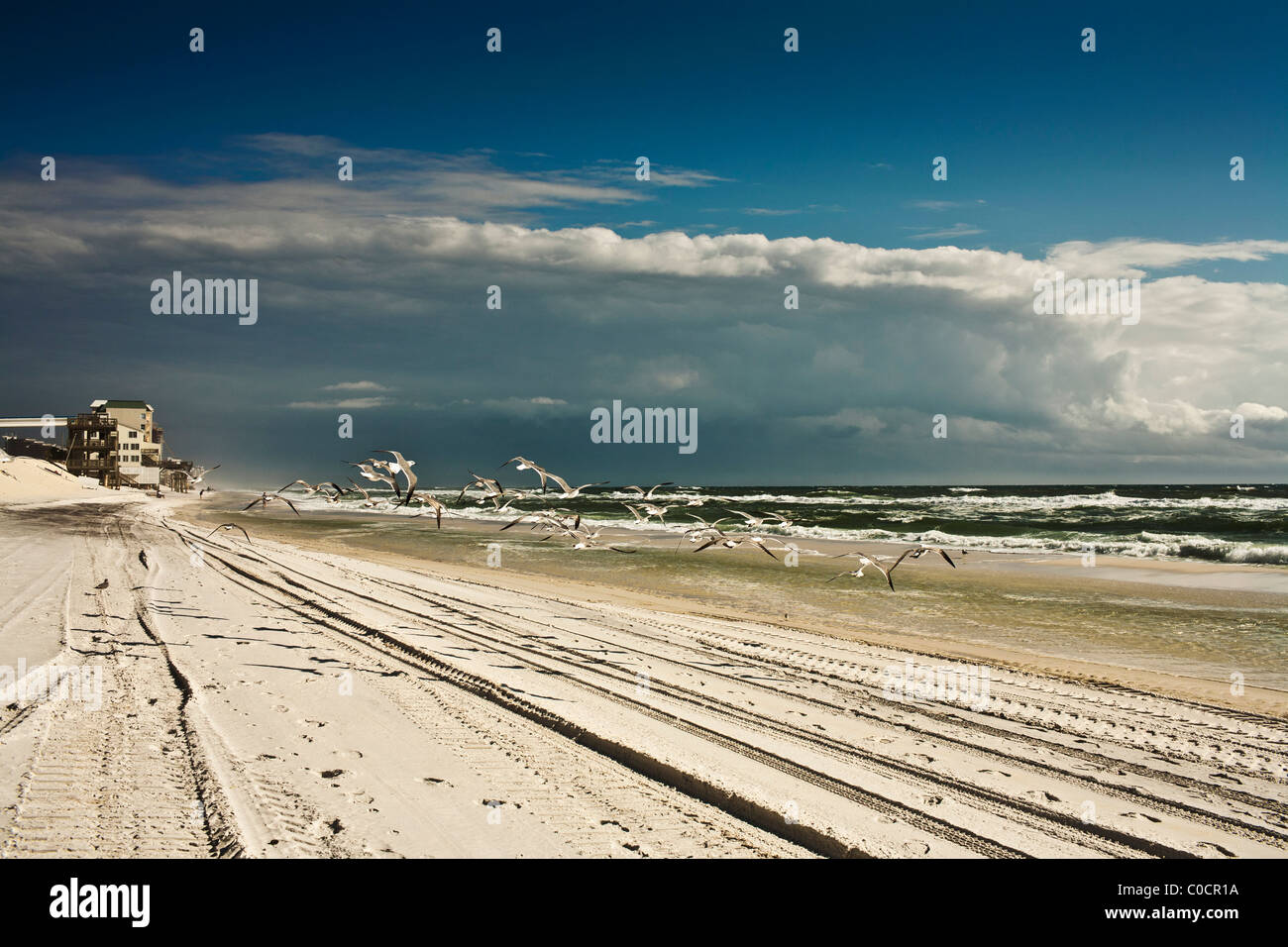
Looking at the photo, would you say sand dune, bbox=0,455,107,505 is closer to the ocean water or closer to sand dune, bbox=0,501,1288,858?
the ocean water

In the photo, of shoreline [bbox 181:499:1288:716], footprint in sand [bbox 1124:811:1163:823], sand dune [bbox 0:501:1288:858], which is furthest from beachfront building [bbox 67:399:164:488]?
footprint in sand [bbox 1124:811:1163:823]

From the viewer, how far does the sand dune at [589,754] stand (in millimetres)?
3977

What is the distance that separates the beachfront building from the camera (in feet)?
224

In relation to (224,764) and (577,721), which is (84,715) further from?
(577,721)

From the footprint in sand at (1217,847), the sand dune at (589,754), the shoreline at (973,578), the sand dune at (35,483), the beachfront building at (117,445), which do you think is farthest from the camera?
the beachfront building at (117,445)

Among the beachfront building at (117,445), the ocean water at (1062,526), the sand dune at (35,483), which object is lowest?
the ocean water at (1062,526)

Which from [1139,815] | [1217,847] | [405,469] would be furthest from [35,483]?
[1217,847]

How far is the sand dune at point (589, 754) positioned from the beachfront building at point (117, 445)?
7438 cm

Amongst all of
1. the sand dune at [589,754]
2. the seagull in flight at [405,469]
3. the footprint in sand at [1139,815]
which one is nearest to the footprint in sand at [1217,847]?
the sand dune at [589,754]

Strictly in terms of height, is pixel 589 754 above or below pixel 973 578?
above

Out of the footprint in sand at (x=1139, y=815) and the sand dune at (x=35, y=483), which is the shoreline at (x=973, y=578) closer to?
the footprint in sand at (x=1139, y=815)

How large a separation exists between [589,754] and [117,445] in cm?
8693

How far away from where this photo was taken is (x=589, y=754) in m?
5.19

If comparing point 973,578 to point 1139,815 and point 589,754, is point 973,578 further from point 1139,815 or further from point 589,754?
point 589,754
